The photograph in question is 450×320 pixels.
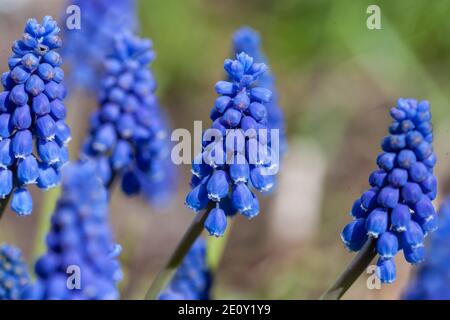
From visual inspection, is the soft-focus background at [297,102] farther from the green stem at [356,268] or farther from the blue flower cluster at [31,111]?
the blue flower cluster at [31,111]

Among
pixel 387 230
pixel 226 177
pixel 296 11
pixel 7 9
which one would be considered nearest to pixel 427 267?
pixel 387 230

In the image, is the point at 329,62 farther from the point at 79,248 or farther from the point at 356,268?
the point at 79,248

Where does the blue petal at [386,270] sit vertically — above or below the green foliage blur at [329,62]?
below

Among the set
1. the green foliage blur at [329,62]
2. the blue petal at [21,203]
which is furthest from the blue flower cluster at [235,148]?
the green foliage blur at [329,62]

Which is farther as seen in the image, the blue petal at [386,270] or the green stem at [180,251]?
the green stem at [180,251]

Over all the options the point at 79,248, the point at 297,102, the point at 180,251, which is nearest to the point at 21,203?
the point at 79,248

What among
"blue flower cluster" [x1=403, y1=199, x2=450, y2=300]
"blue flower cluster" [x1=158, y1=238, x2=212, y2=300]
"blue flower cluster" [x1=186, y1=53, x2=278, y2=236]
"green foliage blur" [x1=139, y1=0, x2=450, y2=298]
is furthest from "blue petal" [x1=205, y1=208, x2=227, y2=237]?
"green foliage blur" [x1=139, y1=0, x2=450, y2=298]

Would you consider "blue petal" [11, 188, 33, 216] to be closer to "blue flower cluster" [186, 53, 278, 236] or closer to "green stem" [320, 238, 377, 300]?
"blue flower cluster" [186, 53, 278, 236]
